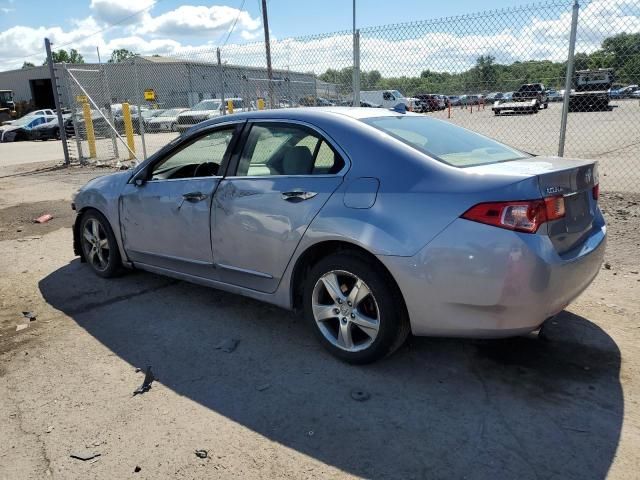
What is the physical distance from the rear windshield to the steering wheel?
4.59ft

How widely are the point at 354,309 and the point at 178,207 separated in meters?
1.78

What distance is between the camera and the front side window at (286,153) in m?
3.43

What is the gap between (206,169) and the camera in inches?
174

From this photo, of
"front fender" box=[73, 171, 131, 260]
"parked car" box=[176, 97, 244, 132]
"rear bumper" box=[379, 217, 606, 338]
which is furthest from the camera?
"parked car" box=[176, 97, 244, 132]

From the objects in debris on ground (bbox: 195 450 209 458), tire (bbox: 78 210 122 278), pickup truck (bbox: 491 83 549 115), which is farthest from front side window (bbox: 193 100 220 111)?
debris on ground (bbox: 195 450 209 458)

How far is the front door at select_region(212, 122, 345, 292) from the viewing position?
339 centimetres

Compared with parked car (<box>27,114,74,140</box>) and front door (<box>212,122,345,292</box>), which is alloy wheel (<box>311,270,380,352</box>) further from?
parked car (<box>27,114,74,140</box>)

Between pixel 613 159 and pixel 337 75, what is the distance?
661cm

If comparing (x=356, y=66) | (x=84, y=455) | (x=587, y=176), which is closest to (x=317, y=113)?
(x=587, y=176)

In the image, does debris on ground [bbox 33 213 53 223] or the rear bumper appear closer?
the rear bumper

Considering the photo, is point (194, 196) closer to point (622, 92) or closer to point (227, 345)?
point (227, 345)

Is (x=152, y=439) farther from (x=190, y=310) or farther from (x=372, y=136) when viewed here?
(x=372, y=136)

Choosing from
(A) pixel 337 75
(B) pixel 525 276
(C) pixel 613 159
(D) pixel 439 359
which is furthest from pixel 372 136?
(C) pixel 613 159

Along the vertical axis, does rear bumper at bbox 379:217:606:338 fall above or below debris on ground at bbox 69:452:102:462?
above
